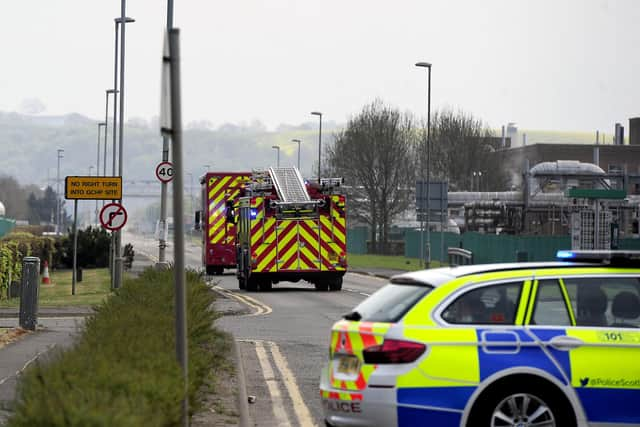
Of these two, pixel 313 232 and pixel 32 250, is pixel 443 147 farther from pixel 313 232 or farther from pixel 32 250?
pixel 313 232

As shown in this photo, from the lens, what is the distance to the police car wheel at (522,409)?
8.68m

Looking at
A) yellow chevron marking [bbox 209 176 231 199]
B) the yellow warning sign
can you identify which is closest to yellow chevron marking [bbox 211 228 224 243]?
yellow chevron marking [bbox 209 176 231 199]

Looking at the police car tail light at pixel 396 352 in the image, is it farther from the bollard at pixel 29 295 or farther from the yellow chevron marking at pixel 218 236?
the yellow chevron marking at pixel 218 236

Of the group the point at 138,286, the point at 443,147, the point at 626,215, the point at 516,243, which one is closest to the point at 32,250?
the point at 516,243

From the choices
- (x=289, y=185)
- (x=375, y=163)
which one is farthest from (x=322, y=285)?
(x=375, y=163)

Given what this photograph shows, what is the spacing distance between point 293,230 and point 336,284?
2.67 m

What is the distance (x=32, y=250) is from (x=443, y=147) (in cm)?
4583

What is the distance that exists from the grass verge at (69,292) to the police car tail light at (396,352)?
51.2 feet

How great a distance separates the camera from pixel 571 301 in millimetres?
9234

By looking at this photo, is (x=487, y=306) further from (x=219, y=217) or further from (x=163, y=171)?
(x=219, y=217)

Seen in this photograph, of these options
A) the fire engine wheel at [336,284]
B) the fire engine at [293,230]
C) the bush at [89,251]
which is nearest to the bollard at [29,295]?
the fire engine at [293,230]

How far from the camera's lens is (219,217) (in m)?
41.9

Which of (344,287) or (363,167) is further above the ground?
(363,167)

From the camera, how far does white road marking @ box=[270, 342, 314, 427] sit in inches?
450
